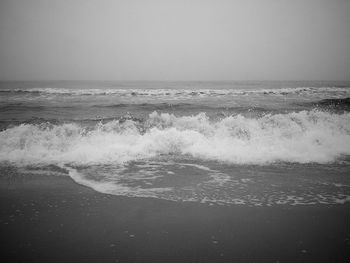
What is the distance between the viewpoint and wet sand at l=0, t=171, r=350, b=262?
3158 millimetres

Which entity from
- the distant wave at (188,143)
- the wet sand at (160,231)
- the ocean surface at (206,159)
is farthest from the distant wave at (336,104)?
the wet sand at (160,231)

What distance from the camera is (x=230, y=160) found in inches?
283

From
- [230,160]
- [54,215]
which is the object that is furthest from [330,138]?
[54,215]

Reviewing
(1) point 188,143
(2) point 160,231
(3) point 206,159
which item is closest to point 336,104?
(1) point 188,143

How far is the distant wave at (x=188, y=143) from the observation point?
7.36 m

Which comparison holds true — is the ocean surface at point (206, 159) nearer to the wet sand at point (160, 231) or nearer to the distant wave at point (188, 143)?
the distant wave at point (188, 143)

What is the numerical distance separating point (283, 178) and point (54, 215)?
4139 millimetres

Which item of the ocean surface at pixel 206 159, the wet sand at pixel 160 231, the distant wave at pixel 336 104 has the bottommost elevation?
the wet sand at pixel 160 231

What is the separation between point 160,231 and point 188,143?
16.1 ft

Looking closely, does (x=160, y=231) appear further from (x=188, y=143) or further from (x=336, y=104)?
(x=336, y=104)

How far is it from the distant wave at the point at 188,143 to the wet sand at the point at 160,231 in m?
2.70

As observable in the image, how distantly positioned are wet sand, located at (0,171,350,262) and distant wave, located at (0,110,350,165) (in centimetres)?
270

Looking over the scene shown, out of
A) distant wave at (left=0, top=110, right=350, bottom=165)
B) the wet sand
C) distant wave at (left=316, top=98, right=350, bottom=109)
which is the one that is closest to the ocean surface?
distant wave at (left=0, top=110, right=350, bottom=165)

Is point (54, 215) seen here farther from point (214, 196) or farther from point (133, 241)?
point (214, 196)
